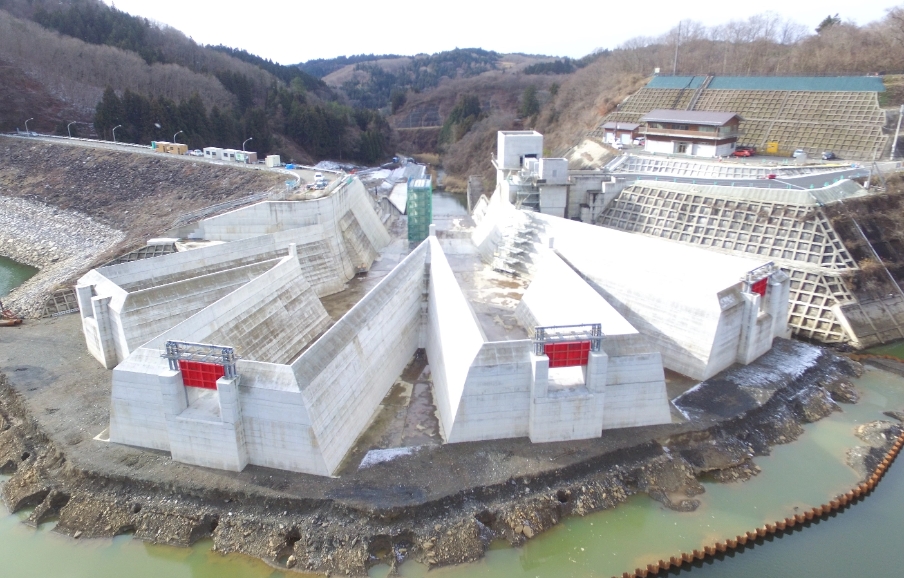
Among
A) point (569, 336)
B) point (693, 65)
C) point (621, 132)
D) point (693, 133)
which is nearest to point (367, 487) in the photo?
point (569, 336)

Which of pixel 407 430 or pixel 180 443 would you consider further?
pixel 407 430

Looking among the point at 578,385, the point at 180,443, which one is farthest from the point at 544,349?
the point at 180,443

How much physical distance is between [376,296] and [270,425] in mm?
7290

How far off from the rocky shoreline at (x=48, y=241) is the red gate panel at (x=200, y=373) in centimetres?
2184

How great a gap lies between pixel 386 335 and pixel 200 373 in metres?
7.79

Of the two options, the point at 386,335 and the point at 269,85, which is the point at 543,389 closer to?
the point at 386,335

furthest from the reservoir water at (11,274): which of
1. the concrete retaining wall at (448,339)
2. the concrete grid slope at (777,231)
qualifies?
the concrete grid slope at (777,231)

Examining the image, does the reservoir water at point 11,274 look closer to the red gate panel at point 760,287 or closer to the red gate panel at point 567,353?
the red gate panel at point 567,353

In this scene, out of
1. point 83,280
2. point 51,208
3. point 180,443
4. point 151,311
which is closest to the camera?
point 180,443

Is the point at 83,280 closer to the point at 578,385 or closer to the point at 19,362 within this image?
the point at 19,362

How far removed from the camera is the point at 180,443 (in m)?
18.1

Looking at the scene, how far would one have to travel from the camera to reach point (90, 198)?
49625mm

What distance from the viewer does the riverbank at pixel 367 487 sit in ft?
53.0

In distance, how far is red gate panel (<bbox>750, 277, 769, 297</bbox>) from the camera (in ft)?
78.6
